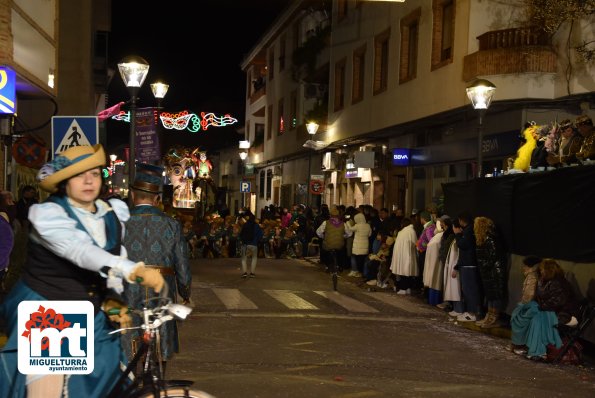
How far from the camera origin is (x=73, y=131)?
36.3 ft

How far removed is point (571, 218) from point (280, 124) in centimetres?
3393

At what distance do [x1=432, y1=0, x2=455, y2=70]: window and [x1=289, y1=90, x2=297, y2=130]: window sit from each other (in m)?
18.8

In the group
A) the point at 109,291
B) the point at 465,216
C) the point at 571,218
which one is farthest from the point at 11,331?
the point at 465,216

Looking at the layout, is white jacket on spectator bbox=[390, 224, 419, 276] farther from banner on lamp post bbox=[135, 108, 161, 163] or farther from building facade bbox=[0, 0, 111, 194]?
building facade bbox=[0, 0, 111, 194]

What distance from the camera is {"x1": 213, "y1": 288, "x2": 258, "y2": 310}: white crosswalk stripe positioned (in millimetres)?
13796

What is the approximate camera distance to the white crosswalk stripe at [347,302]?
1417 cm

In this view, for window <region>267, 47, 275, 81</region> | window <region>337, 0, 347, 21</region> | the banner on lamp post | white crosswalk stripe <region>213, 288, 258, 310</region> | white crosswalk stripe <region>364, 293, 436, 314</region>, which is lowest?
white crosswalk stripe <region>364, 293, 436, 314</region>

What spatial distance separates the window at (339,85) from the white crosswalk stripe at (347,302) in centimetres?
1630

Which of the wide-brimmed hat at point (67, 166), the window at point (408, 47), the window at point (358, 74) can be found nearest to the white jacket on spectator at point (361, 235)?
the window at point (408, 47)

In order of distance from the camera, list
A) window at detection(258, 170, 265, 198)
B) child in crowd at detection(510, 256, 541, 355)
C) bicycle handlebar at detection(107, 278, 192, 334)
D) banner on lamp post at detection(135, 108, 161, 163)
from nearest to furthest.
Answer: bicycle handlebar at detection(107, 278, 192, 334) < child in crowd at detection(510, 256, 541, 355) < banner on lamp post at detection(135, 108, 161, 163) < window at detection(258, 170, 265, 198)

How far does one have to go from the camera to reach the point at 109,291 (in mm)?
4398

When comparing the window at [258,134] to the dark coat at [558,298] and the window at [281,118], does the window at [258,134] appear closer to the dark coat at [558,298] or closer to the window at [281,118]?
the window at [281,118]

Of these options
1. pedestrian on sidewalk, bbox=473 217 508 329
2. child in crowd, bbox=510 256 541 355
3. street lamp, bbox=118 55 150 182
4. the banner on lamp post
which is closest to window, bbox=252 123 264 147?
the banner on lamp post

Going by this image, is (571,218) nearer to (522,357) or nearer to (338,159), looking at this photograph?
(522,357)
